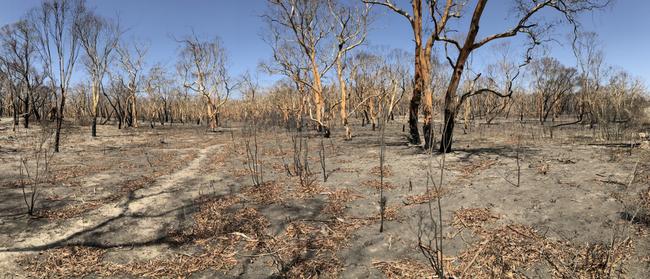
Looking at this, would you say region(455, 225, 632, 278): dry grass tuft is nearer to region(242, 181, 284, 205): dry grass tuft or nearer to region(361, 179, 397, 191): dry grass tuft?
region(361, 179, 397, 191): dry grass tuft

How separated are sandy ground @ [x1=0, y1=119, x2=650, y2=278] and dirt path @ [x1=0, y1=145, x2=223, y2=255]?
29 millimetres

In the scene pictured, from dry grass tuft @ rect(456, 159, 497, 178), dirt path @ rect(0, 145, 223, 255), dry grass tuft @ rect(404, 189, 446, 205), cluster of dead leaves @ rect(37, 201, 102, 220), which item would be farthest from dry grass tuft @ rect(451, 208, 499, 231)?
cluster of dead leaves @ rect(37, 201, 102, 220)

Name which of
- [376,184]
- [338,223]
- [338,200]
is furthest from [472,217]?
[376,184]

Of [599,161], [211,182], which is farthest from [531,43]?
[211,182]

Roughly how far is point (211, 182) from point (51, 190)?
11.6ft

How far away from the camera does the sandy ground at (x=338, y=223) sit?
4160 mm

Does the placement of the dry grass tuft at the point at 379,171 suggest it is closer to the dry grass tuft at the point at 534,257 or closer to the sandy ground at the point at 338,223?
the sandy ground at the point at 338,223

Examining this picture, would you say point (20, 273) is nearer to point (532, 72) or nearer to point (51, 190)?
point (51, 190)

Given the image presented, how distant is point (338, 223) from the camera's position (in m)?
5.64

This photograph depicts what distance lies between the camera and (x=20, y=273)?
420cm

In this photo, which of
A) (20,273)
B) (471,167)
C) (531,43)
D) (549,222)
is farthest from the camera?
(531,43)

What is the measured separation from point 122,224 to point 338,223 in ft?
12.3

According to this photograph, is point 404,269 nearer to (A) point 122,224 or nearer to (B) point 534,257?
(B) point 534,257

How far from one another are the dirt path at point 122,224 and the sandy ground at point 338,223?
1.1 inches
